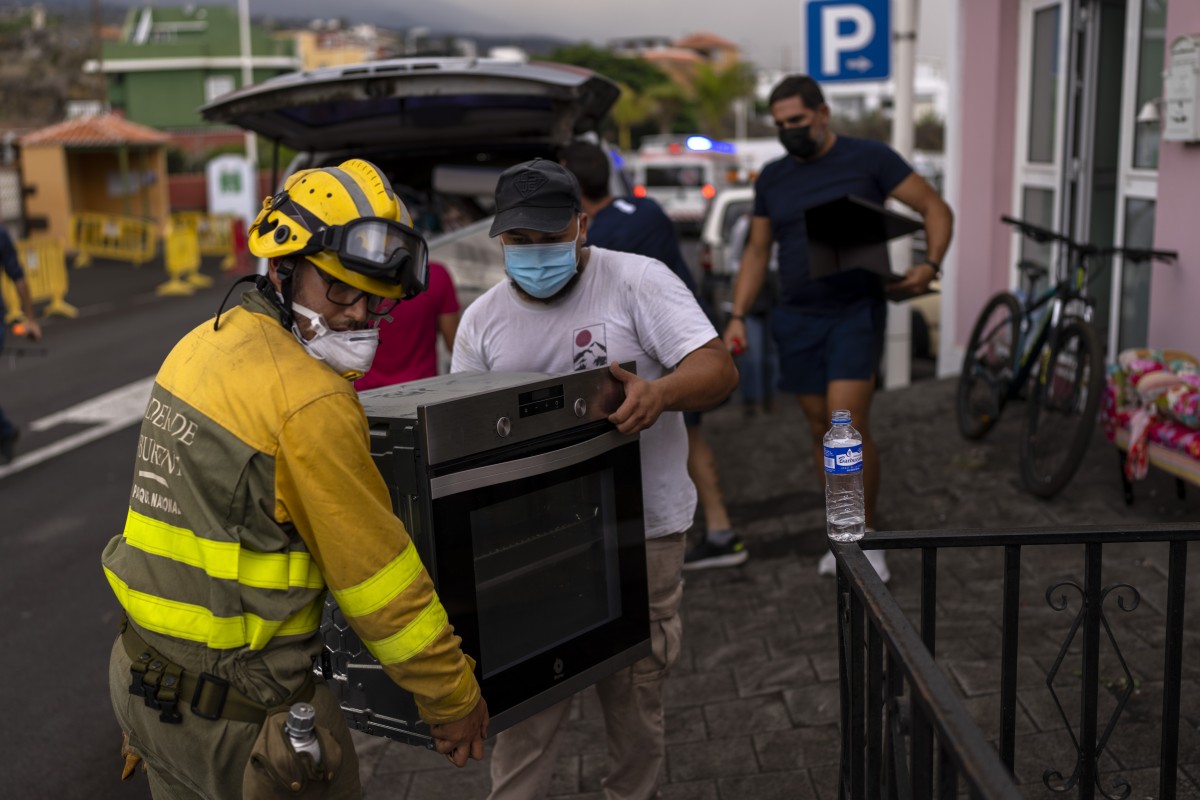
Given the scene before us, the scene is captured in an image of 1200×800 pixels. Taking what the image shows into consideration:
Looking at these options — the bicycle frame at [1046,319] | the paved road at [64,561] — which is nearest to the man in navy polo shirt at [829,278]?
the bicycle frame at [1046,319]

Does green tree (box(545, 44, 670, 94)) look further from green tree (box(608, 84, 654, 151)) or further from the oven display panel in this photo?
the oven display panel

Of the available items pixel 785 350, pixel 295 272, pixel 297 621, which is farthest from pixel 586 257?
pixel 785 350

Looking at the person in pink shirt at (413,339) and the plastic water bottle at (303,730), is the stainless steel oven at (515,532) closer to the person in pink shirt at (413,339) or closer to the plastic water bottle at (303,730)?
the plastic water bottle at (303,730)

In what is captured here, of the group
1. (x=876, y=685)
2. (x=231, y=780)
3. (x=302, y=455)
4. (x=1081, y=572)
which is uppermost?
(x=302, y=455)

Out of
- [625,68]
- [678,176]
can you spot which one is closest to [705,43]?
[625,68]

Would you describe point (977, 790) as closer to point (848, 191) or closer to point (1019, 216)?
point (848, 191)

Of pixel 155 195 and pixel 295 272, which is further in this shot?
pixel 155 195

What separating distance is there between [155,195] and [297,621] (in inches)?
1348

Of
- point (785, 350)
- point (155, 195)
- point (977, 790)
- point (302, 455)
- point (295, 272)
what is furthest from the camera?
point (155, 195)

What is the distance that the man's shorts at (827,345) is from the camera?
574cm

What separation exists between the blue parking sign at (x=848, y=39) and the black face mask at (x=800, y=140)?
4641 millimetres

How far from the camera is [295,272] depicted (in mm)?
2574

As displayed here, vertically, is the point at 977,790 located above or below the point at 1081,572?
above

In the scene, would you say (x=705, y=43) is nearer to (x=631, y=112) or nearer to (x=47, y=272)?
(x=631, y=112)
